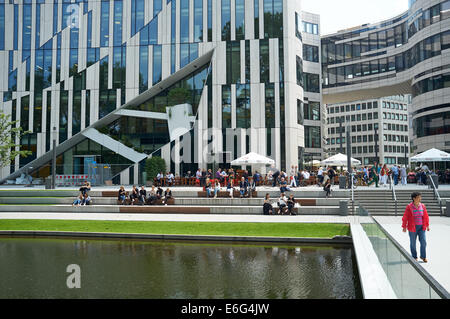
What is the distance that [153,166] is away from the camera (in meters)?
33.7

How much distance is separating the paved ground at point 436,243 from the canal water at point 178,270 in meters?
1.71

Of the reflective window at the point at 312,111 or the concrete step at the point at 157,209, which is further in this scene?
the reflective window at the point at 312,111

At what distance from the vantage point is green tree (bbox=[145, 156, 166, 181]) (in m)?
33.6

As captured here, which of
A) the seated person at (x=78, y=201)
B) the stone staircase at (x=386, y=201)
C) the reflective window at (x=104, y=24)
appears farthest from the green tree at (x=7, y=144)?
the stone staircase at (x=386, y=201)

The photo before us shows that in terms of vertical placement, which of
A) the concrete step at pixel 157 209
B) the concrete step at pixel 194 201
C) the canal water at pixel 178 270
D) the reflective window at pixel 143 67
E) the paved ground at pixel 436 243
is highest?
the reflective window at pixel 143 67

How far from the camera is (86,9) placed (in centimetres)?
3888

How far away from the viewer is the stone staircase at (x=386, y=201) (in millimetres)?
19438

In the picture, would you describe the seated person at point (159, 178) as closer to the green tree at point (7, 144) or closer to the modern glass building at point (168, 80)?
the modern glass building at point (168, 80)

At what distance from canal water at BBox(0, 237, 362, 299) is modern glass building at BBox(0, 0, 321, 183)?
71.8ft

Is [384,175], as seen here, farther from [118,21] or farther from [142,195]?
[118,21]

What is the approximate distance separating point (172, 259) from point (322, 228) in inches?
275

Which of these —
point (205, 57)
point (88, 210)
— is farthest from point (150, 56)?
point (88, 210)

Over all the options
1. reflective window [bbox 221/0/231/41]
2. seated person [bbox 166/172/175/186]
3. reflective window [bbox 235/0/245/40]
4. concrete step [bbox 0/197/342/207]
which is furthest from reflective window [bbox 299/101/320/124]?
concrete step [bbox 0/197/342/207]
